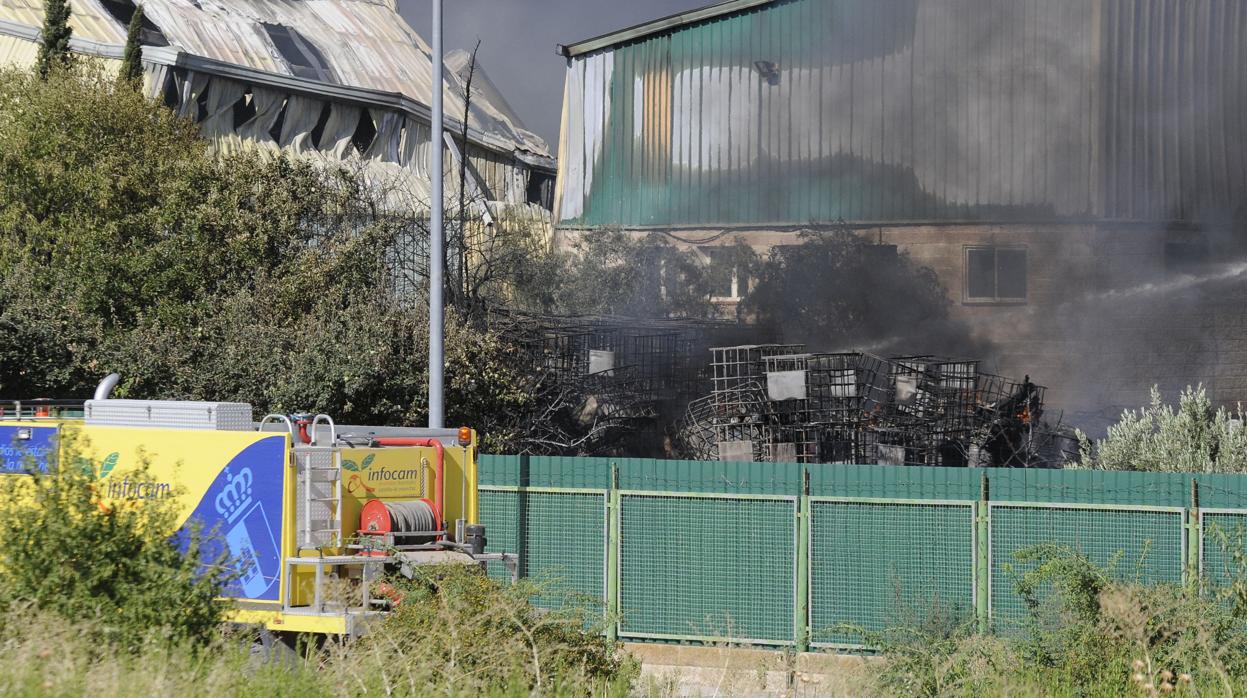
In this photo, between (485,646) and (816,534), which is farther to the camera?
(816,534)

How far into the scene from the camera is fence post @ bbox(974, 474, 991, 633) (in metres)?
13.5

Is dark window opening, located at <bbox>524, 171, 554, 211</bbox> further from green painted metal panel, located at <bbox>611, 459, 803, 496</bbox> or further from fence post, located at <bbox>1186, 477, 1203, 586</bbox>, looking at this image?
fence post, located at <bbox>1186, 477, 1203, 586</bbox>

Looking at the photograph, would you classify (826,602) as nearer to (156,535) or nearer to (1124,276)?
(156,535)

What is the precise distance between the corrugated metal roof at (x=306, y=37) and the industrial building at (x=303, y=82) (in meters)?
0.07

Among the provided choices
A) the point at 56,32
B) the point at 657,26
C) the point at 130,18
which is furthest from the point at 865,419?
the point at 130,18

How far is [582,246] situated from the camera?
27.1 meters

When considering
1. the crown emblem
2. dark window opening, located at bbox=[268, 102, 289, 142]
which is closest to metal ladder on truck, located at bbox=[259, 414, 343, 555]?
the crown emblem

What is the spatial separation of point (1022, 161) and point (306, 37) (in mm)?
39711

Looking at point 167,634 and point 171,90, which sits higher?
point 171,90

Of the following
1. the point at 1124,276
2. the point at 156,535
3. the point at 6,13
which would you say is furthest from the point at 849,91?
the point at 6,13

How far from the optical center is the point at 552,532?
49.1 feet

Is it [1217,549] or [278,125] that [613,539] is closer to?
[1217,549]

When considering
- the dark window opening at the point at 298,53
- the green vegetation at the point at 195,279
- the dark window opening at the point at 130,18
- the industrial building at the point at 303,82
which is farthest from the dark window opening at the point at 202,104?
the green vegetation at the point at 195,279

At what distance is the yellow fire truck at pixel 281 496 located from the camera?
10.3 m
